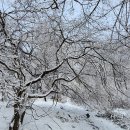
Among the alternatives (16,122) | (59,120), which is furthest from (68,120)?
(16,122)

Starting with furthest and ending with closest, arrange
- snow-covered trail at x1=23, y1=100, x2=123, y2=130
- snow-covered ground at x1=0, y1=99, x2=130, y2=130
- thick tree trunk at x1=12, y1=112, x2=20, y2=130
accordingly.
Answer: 1. snow-covered trail at x1=23, y1=100, x2=123, y2=130
2. snow-covered ground at x1=0, y1=99, x2=130, y2=130
3. thick tree trunk at x1=12, y1=112, x2=20, y2=130

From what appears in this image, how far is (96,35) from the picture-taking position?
11539mm

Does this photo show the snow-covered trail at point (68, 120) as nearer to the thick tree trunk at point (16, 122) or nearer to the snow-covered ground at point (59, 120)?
the snow-covered ground at point (59, 120)

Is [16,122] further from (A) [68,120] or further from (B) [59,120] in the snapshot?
(A) [68,120]

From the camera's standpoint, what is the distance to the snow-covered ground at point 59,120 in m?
13.6

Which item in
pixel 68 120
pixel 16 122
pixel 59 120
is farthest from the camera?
pixel 68 120

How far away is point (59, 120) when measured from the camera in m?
15.5

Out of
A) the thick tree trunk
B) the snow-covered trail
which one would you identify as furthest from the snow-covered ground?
the thick tree trunk

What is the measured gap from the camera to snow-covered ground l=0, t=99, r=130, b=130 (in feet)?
44.8

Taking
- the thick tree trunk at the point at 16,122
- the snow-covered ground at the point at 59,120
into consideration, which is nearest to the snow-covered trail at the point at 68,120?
the snow-covered ground at the point at 59,120

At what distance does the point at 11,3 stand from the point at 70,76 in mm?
4091

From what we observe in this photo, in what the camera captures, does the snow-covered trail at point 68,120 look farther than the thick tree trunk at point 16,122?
Yes

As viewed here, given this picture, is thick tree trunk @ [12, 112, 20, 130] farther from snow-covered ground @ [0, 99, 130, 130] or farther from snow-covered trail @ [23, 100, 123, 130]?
snow-covered trail @ [23, 100, 123, 130]

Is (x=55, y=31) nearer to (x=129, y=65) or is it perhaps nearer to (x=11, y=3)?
(x=11, y=3)
